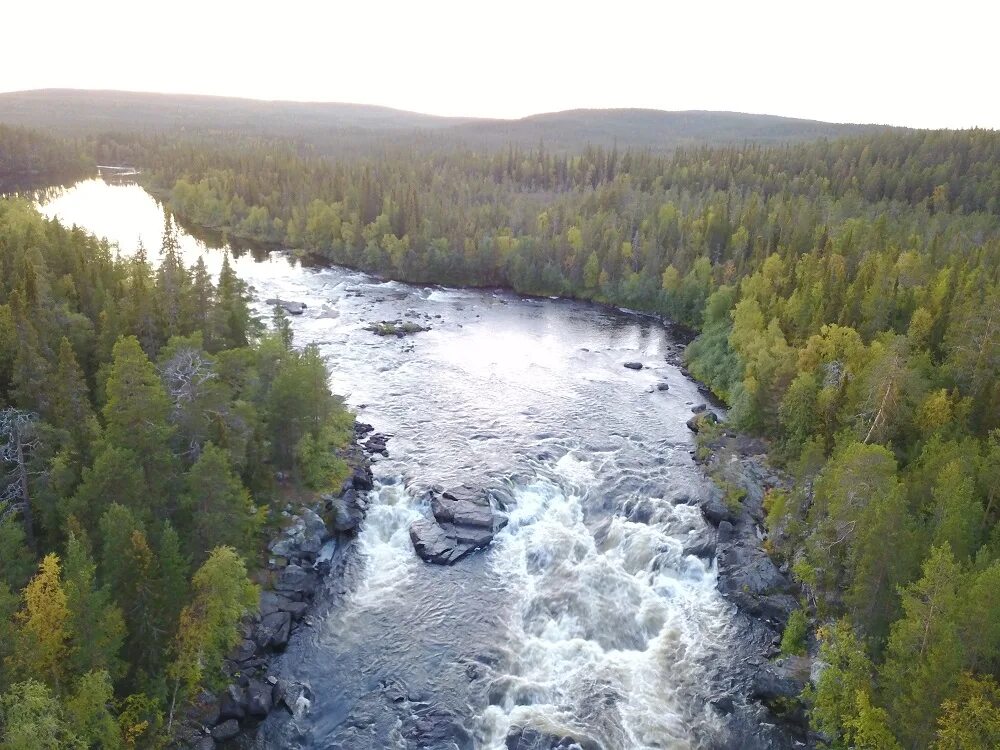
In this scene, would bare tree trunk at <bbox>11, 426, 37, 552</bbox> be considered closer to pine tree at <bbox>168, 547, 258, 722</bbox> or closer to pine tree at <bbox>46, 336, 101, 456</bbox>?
pine tree at <bbox>46, 336, 101, 456</bbox>

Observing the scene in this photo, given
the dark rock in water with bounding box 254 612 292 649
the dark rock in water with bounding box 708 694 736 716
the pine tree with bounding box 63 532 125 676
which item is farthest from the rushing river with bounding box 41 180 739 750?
the pine tree with bounding box 63 532 125 676

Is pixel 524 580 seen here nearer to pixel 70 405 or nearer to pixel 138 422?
pixel 138 422

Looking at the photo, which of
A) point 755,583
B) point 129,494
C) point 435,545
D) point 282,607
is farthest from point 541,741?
point 129,494

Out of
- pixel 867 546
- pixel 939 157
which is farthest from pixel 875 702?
pixel 939 157

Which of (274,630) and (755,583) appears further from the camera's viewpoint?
(755,583)

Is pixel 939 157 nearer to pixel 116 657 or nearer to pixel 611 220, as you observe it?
pixel 611 220

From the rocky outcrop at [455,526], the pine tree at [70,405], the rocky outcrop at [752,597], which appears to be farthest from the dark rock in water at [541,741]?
the pine tree at [70,405]
